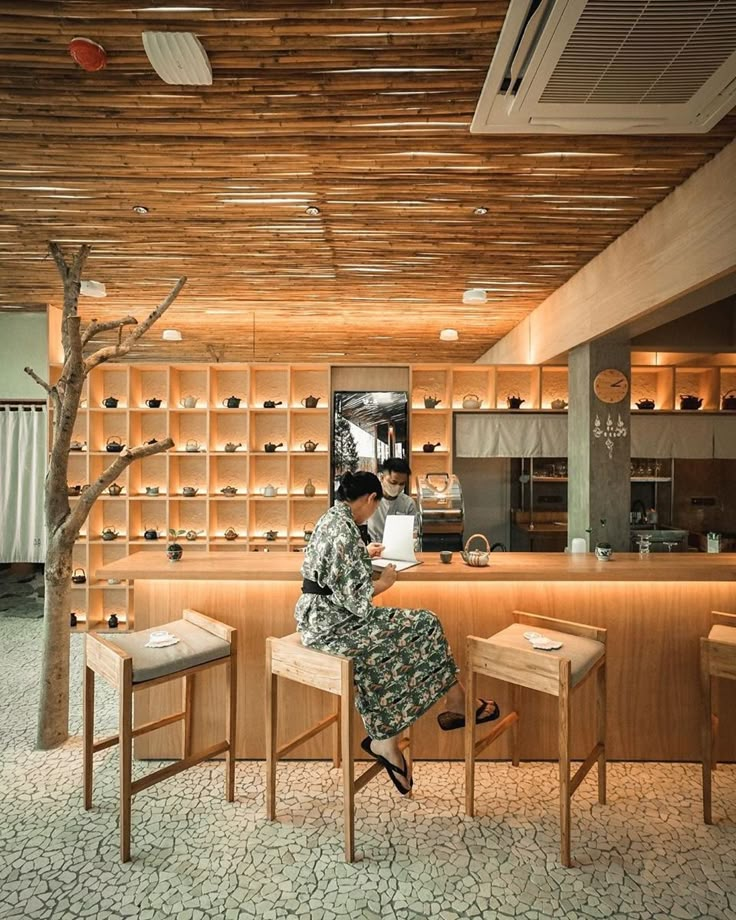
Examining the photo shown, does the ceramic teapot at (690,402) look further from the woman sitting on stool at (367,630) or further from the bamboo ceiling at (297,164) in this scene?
the woman sitting on stool at (367,630)

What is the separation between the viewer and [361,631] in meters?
2.70

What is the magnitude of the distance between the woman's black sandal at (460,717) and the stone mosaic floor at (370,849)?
0.39m

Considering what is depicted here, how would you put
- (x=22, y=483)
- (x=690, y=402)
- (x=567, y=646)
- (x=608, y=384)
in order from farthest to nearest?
1. (x=22, y=483)
2. (x=690, y=402)
3. (x=608, y=384)
4. (x=567, y=646)

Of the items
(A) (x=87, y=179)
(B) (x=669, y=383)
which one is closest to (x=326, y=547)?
(A) (x=87, y=179)

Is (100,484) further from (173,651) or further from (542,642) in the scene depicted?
(542,642)

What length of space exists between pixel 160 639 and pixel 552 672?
74.9 inches

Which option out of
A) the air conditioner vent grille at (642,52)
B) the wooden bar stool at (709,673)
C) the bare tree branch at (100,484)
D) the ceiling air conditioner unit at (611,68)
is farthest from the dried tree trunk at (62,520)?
the wooden bar stool at (709,673)

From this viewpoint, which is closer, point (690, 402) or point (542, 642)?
point (542, 642)

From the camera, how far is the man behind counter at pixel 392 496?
166 inches

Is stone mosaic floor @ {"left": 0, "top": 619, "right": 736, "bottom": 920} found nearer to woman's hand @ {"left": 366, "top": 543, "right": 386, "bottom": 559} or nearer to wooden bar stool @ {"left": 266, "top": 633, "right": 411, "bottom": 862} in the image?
wooden bar stool @ {"left": 266, "top": 633, "right": 411, "bottom": 862}

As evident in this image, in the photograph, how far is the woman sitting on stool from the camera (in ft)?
8.67

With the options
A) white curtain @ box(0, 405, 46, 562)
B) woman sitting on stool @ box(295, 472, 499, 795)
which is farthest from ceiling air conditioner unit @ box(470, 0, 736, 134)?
white curtain @ box(0, 405, 46, 562)

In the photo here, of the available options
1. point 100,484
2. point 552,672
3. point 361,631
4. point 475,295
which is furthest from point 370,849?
point 475,295

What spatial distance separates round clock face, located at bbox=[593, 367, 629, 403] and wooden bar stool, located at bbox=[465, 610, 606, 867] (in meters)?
2.46
